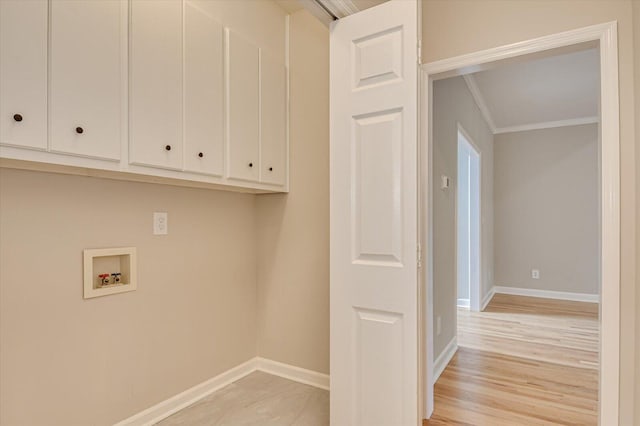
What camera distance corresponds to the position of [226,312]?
252cm

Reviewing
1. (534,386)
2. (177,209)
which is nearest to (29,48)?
(177,209)

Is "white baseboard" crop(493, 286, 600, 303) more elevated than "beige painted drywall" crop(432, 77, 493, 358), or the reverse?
"beige painted drywall" crop(432, 77, 493, 358)

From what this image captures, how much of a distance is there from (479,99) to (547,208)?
2444mm

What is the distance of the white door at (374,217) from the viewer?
1521mm

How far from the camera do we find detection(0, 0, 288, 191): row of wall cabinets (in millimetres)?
1300

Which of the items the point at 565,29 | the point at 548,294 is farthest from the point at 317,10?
the point at 548,294

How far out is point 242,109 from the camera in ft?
7.34

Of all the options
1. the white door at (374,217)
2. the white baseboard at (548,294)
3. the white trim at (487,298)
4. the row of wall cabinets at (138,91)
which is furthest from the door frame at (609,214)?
the white baseboard at (548,294)

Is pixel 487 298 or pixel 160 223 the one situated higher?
pixel 160 223

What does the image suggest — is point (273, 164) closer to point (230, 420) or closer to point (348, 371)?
→ point (348, 371)

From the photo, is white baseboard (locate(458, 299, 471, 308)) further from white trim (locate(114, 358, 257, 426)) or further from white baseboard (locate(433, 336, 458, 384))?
white trim (locate(114, 358, 257, 426))

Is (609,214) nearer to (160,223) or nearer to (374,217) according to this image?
(374,217)

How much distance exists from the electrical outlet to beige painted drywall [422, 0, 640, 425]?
1815mm

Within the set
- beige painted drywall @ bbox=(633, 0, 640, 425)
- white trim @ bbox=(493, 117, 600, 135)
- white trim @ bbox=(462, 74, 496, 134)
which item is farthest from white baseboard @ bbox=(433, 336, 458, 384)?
white trim @ bbox=(493, 117, 600, 135)
